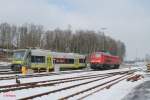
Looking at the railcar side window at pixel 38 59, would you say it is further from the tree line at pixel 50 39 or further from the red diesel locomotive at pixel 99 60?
the tree line at pixel 50 39

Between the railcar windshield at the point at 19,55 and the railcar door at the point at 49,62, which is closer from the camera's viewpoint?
the railcar windshield at the point at 19,55

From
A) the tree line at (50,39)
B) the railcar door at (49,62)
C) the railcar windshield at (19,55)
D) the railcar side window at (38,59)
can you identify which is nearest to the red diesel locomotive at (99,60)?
the railcar door at (49,62)

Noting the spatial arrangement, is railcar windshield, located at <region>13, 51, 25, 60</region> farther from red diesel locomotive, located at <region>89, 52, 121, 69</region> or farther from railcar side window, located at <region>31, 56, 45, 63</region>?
red diesel locomotive, located at <region>89, 52, 121, 69</region>

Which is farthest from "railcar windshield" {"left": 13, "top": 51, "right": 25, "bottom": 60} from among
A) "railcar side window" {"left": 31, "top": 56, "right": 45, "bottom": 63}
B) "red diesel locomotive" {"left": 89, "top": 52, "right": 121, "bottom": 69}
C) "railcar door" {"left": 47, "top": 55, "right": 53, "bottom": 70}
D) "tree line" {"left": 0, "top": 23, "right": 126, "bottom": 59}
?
"tree line" {"left": 0, "top": 23, "right": 126, "bottom": 59}

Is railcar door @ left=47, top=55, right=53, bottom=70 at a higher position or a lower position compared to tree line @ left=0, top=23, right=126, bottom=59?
lower

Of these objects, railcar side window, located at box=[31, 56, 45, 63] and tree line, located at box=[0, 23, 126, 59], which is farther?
tree line, located at box=[0, 23, 126, 59]

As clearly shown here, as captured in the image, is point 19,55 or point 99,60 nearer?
point 19,55

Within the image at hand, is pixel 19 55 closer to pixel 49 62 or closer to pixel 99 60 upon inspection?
pixel 49 62

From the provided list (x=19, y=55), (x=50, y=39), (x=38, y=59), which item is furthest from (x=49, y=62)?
(x=50, y=39)

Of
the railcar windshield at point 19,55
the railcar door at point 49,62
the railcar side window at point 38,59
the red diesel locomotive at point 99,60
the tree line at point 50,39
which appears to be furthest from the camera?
the tree line at point 50,39

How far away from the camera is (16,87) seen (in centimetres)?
1991

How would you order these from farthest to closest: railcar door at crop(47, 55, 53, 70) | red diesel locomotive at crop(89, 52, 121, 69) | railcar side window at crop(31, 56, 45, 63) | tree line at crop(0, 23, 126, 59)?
tree line at crop(0, 23, 126, 59) < red diesel locomotive at crop(89, 52, 121, 69) < railcar door at crop(47, 55, 53, 70) < railcar side window at crop(31, 56, 45, 63)

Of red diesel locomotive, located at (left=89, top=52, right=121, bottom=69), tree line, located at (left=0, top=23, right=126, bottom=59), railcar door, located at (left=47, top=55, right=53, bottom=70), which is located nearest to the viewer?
railcar door, located at (left=47, top=55, right=53, bottom=70)

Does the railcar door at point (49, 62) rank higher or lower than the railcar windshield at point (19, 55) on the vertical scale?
lower
